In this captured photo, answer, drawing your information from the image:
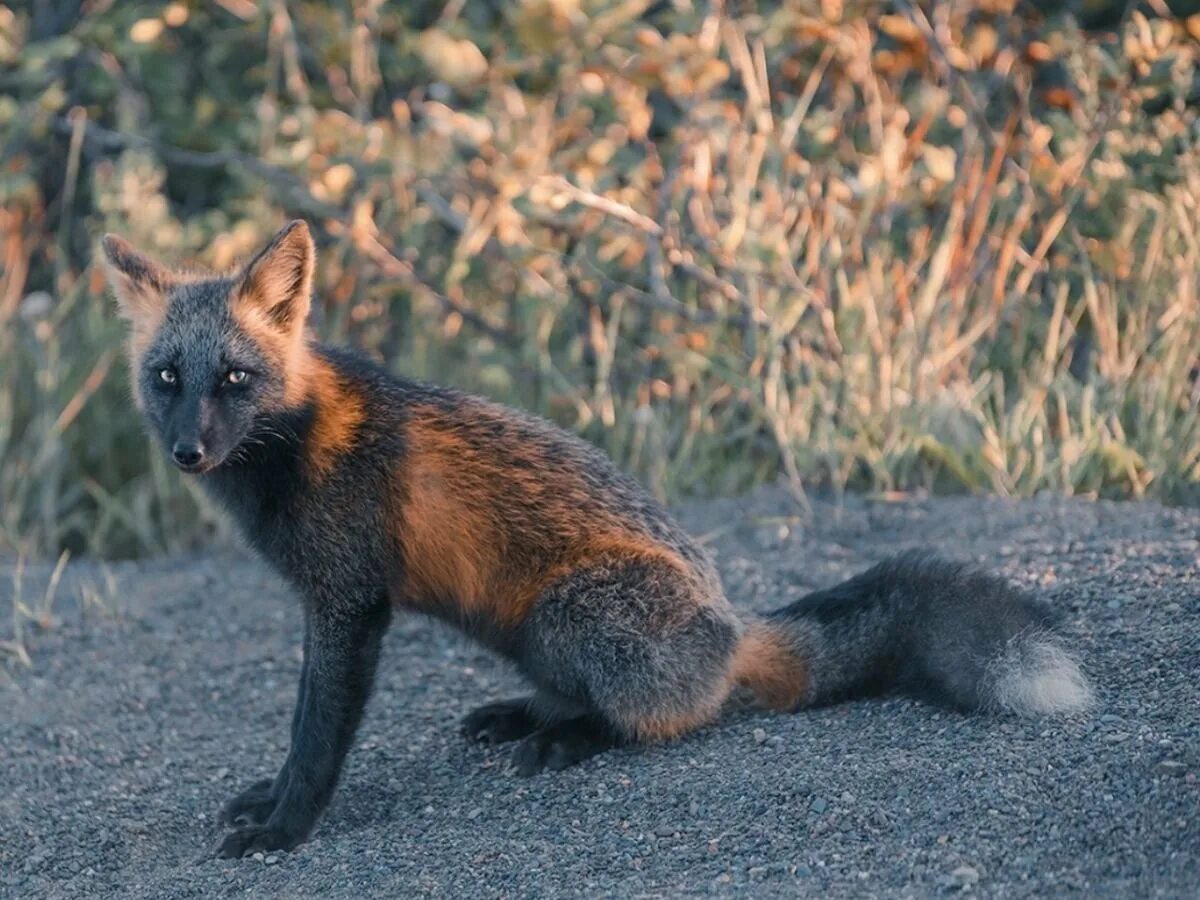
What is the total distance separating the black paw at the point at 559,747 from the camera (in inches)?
188

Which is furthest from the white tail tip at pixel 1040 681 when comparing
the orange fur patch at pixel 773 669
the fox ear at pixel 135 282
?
the fox ear at pixel 135 282

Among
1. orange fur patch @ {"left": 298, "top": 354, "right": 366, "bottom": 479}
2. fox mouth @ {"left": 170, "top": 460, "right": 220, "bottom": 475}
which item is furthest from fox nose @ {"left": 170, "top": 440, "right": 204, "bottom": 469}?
orange fur patch @ {"left": 298, "top": 354, "right": 366, "bottom": 479}

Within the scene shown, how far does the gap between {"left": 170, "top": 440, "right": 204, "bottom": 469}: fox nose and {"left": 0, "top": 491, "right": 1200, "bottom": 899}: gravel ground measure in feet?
3.93

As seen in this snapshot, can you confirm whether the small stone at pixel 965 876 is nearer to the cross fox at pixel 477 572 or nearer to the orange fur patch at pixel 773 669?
the cross fox at pixel 477 572

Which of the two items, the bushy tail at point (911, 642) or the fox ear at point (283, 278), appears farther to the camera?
the fox ear at point (283, 278)

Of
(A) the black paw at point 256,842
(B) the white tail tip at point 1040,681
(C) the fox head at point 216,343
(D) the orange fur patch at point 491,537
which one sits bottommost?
(A) the black paw at point 256,842

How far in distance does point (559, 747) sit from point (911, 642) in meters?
1.17

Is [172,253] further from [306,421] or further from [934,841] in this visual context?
[934,841]

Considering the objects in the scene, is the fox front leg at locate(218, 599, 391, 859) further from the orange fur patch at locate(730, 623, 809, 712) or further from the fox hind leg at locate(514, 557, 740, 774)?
the orange fur patch at locate(730, 623, 809, 712)

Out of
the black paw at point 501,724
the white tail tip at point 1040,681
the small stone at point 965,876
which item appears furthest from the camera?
the black paw at point 501,724

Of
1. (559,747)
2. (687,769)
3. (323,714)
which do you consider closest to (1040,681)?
(687,769)

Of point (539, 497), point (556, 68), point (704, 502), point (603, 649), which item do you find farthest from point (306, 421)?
point (556, 68)

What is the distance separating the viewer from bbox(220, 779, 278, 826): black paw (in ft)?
15.4

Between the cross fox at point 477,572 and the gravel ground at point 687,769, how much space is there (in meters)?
0.15
